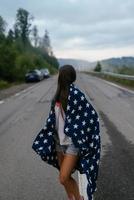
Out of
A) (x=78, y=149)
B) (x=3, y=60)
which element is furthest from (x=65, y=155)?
(x=3, y=60)

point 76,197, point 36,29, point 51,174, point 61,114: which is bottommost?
point 36,29

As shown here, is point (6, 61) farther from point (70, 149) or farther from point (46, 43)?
point (46, 43)

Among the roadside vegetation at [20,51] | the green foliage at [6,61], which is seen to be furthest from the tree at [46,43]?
the green foliage at [6,61]

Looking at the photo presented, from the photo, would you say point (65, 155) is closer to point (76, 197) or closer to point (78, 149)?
point (78, 149)

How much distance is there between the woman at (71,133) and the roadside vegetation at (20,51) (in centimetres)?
3593

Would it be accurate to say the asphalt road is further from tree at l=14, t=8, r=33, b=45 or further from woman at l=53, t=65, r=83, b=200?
tree at l=14, t=8, r=33, b=45

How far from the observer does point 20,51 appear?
287 feet

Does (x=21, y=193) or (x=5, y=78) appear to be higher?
(x=21, y=193)

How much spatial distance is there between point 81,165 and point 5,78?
4869 cm

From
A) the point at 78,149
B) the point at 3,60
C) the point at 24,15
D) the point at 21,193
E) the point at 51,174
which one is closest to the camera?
the point at 78,149

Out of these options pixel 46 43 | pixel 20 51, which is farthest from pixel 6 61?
pixel 46 43

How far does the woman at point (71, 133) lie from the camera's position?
553 cm

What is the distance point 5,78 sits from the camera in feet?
177

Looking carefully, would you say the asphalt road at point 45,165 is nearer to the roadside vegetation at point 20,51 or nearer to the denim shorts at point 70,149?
the denim shorts at point 70,149
